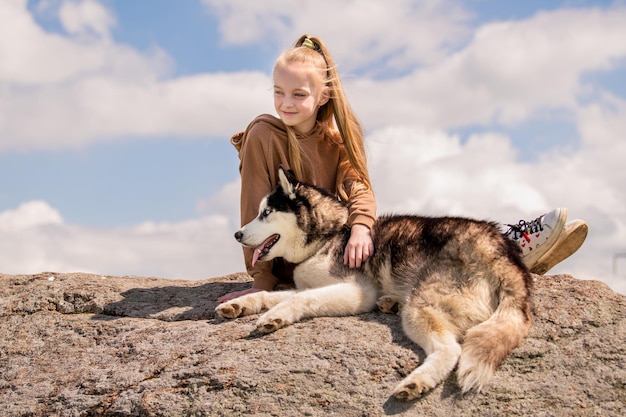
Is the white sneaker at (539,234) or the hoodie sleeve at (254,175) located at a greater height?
the hoodie sleeve at (254,175)

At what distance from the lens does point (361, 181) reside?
243 inches

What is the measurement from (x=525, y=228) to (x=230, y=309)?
2.88 m

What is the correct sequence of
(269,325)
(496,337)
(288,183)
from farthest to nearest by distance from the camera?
(288,183) < (269,325) < (496,337)

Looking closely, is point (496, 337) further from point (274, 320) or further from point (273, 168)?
point (273, 168)

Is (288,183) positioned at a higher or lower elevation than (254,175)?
lower

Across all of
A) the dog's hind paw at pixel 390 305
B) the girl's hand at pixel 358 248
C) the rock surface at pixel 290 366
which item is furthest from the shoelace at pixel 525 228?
the dog's hind paw at pixel 390 305

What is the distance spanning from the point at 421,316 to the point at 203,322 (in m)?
1.72

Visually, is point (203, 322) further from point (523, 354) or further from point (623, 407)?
point (623, 407)

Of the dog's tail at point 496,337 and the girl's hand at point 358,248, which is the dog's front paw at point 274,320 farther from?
the dog's tail at point 496,337

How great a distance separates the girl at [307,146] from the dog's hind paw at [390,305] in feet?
2.66

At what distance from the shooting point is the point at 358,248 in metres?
5.39

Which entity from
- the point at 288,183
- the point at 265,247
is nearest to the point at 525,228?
the point at 288,183

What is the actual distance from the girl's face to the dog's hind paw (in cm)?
185

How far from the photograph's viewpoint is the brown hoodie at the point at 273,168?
595 centimetres
